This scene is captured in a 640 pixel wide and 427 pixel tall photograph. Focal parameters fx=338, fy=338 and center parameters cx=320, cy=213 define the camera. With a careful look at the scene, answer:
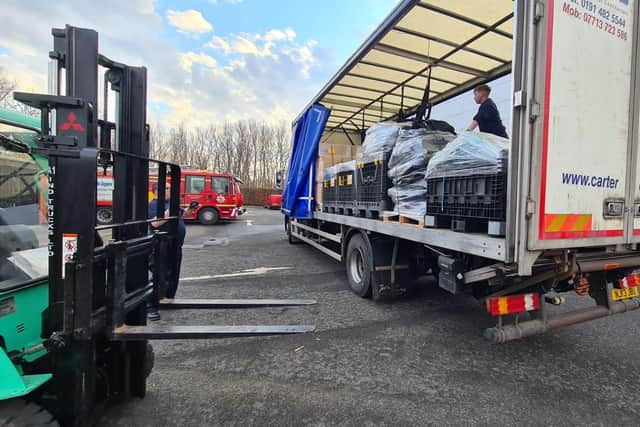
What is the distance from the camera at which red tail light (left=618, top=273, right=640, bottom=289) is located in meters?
3.11

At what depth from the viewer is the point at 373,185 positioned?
14.7ft

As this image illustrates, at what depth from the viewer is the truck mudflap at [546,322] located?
265 cm

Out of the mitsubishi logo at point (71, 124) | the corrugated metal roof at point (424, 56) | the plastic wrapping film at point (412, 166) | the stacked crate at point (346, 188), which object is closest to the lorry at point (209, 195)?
the corrugated metal roof at point (424, 56)

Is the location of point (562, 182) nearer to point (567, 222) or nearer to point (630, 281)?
point (567, 222)

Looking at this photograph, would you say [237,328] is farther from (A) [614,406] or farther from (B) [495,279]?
(A) [614,406]

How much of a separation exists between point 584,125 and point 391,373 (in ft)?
8.12

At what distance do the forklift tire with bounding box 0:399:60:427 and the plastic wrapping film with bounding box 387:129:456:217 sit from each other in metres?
3.21

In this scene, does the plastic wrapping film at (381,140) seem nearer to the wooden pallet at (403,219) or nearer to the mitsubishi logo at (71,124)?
the wooden pallet at (403,219)

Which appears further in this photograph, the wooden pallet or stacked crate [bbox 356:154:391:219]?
stacked crate [bbox 356:154:391:219]

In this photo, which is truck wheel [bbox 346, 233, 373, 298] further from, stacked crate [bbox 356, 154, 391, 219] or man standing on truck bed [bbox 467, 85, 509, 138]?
man standing on truck bed [bbox 467, 85, 509, 138]

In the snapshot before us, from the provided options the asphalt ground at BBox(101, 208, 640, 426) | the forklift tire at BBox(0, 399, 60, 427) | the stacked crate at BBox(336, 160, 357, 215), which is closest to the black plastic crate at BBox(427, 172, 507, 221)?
the asphalt ground at BBox(101, 208, 640, 426)

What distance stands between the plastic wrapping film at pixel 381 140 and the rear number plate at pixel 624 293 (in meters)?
2.60

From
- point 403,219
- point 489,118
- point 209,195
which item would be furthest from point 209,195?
point 489,118

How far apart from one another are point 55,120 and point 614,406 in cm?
405
